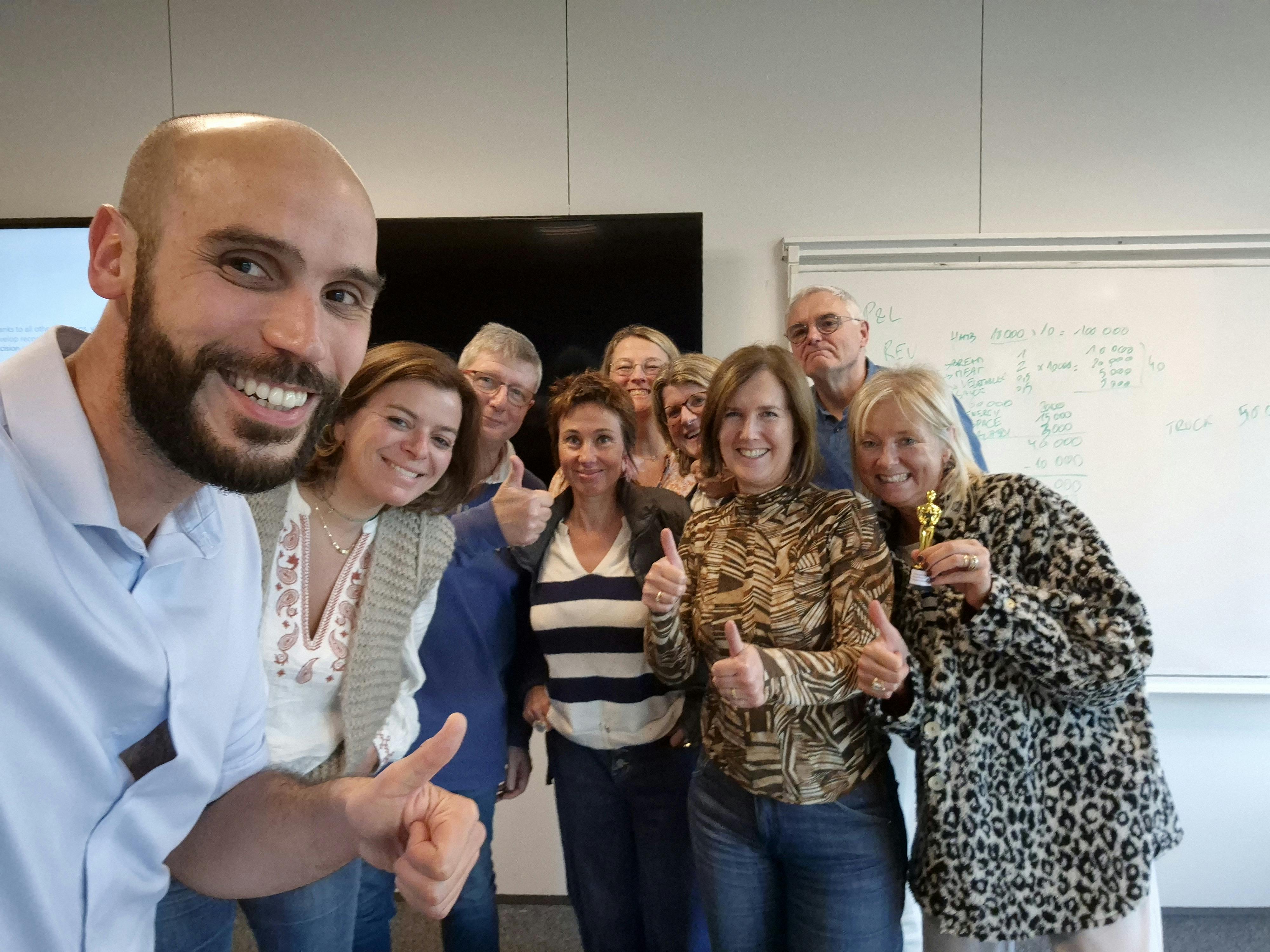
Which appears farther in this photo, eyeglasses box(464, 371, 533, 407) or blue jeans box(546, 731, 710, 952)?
eyeglasses box(464, 371, 533, 407)

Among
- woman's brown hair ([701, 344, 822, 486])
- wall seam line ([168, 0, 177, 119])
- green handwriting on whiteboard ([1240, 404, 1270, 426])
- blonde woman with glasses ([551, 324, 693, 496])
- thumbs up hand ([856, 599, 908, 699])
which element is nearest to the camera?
thumbs up hand ([856, 599, 908, 699])

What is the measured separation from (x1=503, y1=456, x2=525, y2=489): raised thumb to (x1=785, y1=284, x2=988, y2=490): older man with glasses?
3.20 feet

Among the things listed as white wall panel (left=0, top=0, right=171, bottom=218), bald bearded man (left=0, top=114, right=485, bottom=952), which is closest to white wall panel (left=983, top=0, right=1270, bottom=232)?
bald bearded man (left=0, top=114, right=485, bottom=952)

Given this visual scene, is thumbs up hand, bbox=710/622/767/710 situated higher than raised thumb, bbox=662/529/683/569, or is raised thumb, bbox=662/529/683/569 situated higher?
raised thumb, bbox=662/529/683/569

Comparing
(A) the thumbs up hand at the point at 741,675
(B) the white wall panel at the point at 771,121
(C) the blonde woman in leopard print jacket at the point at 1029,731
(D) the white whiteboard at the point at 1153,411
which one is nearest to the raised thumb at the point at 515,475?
(A) the thumbs up hand at the point at 741,675

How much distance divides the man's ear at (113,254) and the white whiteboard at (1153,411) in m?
2.66

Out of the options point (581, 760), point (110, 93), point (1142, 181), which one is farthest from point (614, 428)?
point (110, 93)

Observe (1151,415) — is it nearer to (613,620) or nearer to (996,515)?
(996,515)

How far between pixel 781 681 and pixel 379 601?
2.83 ft

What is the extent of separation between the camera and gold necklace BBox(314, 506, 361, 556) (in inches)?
61.0

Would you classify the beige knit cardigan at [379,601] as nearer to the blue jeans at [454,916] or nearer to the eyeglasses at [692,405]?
the blue jeans at [454,916]

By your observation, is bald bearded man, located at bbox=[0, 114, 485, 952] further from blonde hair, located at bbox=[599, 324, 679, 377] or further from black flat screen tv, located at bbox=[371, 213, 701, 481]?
black flat screen tv, located at bbox=[371, 213, 701, 481]

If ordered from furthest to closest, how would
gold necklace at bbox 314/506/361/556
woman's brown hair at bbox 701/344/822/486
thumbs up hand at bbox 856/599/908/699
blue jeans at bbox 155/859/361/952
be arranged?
woman's brown hair at bbox 701/344/822/486, gold necklace at bbox 314/506/361/556, thumbs up hand at bbox 856/599/908/699, blue jeans at bbox 155/859/361/952

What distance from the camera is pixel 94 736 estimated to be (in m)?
0.77
